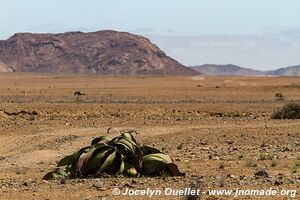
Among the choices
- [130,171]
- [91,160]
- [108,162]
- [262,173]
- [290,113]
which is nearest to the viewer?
[262,173]

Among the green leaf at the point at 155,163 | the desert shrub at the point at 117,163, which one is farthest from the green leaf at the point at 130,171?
the green leaf at the point at 155,163

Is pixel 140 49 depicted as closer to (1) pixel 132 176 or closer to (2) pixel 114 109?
(2) pixel 114 109

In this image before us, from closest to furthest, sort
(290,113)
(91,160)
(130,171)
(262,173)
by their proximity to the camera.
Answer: (262,173), (130,171), (91,160), (290,113)

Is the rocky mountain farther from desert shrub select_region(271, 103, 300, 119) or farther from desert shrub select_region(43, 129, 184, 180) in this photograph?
desert shrub select_region(43, 129, 184, 180)

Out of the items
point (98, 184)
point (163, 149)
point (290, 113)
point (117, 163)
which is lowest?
point (163, 149)

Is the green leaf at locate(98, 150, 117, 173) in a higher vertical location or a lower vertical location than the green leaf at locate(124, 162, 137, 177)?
higher

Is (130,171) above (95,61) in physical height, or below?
below

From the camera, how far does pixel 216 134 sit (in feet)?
66.4

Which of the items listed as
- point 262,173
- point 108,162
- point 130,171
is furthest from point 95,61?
point 262,173

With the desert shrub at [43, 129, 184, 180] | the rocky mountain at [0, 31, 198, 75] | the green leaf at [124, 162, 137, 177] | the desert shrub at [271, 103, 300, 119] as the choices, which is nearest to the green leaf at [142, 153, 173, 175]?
the desert shrub at [43, 129, 184, 180]

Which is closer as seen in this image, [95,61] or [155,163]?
[155,163]

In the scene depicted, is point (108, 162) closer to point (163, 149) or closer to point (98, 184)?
point (98, 184)

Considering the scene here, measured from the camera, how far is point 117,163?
11.6 meters

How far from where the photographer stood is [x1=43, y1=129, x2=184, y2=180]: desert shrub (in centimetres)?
1142
